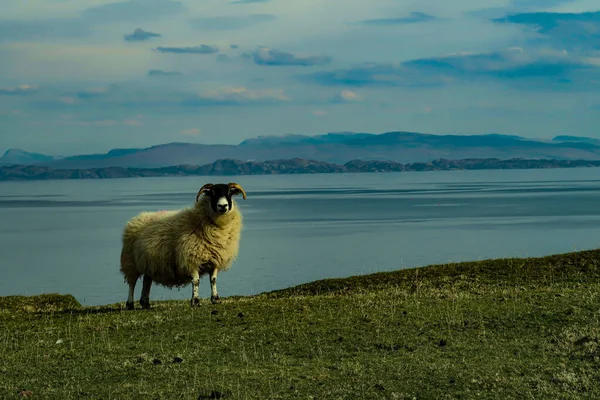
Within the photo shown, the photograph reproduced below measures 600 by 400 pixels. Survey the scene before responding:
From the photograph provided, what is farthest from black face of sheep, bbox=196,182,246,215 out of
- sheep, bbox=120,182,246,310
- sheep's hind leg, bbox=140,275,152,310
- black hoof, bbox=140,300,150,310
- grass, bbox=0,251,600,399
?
black hoof, bbox=140,300,150,310

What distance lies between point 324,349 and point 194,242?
6604 millimetres

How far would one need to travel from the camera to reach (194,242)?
69.7 feet

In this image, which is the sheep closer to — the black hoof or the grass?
the black hoof

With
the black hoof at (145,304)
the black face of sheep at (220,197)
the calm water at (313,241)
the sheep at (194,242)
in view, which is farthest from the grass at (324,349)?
the calm water at (313,241)

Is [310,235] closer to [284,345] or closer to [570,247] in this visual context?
[570,247]

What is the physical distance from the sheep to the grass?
109 centimetres

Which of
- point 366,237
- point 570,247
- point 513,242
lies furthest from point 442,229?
point 570,247

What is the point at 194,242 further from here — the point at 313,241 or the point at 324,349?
the point at 313,241

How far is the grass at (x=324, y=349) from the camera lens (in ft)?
42.5

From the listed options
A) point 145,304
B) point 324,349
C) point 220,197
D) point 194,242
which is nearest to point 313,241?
point 145,304

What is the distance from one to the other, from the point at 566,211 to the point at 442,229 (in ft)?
113

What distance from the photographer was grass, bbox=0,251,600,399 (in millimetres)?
12945

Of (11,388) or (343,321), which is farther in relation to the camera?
(343,321)

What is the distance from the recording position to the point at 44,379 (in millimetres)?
14039
